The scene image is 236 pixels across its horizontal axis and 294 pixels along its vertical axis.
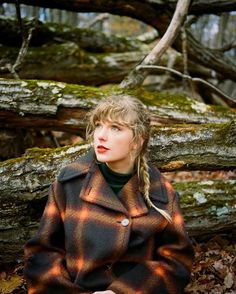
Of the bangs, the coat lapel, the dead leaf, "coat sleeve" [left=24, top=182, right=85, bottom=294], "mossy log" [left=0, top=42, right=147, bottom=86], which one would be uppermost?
the bangs

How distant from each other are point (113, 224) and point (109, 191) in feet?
0.74

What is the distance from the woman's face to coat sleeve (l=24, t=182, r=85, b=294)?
1.47 ft

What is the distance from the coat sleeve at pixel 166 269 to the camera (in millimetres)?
2668

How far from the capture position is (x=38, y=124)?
15.3 ft

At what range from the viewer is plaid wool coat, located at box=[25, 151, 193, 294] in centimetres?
262

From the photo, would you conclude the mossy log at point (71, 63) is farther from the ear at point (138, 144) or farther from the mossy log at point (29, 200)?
the ear at point (138, 144)

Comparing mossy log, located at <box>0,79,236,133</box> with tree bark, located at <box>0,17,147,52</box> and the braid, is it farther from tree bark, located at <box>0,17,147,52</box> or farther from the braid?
tree bark, located at <box>0,17,147,52</box>

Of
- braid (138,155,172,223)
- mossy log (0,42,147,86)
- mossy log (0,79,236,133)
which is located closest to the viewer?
braid (138,155,172,223)

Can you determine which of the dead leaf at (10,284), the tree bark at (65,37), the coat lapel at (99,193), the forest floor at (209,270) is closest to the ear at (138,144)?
the coat lapel at (99,193)

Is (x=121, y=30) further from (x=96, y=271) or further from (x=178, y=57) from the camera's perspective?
(x=96, y=271)

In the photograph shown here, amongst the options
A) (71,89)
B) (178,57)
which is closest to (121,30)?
(178,57)

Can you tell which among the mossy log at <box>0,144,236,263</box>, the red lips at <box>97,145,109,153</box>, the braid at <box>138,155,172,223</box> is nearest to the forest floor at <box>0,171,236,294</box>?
the mossy log at <box>0,144,236,263</box>

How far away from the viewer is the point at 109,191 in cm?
267

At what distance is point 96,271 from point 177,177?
172 inches
